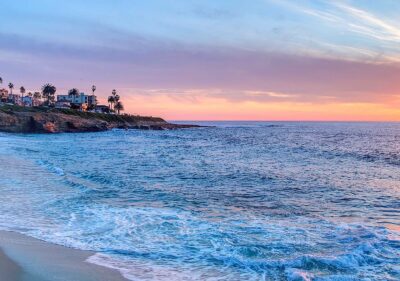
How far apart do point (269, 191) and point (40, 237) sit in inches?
417

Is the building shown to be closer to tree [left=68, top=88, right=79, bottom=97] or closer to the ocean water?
tree [left=68, top=88, right=79, bottom=97]

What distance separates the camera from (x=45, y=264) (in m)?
8.16

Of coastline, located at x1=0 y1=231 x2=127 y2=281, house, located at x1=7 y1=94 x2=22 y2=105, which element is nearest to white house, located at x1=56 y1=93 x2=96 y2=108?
house, located at x1=7 y1=94 x2=22 y2=105

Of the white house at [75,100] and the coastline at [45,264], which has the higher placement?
the white house at [75,100]

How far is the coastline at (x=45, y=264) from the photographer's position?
7.50m

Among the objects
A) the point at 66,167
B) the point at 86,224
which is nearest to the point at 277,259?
the point at 86,224

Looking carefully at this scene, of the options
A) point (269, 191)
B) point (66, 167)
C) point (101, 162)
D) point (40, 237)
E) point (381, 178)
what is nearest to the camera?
point (40, 237)

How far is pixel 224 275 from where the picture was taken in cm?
809

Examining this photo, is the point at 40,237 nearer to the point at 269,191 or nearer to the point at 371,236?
the point at 371,236

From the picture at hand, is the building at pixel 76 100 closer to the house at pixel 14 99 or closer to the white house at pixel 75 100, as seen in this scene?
the white house at pixel 75 100

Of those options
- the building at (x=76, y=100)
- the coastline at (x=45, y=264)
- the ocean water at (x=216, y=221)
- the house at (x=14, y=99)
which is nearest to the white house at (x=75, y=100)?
the building at (x=76, y=100)

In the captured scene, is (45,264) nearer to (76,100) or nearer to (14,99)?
(14,99)

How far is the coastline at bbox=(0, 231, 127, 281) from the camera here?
7.50 metres

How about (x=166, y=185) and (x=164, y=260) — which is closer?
(x=164, y=260)
